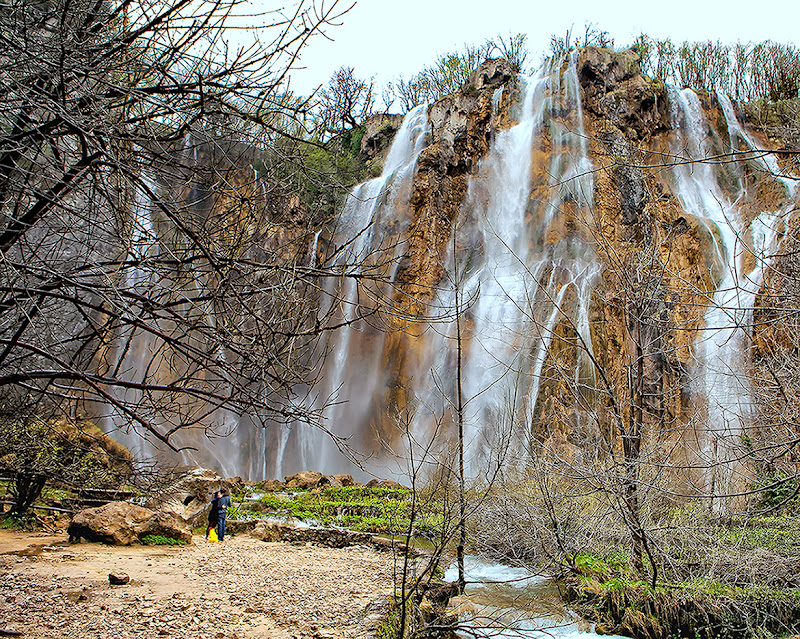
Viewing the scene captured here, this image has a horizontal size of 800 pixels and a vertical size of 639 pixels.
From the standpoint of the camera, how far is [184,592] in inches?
282

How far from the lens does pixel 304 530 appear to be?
41.8 ft

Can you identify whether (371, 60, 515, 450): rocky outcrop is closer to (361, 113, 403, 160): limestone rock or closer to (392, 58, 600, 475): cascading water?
(392, 58, 600, 475): cascading water

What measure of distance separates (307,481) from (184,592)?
12.4 m

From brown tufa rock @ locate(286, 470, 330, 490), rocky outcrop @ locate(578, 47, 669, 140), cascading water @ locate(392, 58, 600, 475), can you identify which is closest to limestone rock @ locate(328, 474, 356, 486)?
brown tufa rock @ locate(286, 470, 330, 490)

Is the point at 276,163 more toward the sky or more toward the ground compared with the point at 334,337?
more toward the ground

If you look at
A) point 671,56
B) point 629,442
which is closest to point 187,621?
point 629,442

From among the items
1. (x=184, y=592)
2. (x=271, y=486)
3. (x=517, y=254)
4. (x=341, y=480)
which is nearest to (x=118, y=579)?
(x=184, y=592)

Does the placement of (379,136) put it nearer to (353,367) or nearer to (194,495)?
(353,367)

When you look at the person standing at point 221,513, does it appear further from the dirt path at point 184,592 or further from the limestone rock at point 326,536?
the dirt path at point 184,592

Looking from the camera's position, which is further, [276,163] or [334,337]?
[334,337]

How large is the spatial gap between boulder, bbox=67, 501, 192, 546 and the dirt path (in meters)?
0.30

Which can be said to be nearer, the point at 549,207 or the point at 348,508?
the point at 348,508

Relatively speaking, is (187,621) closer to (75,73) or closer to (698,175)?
(75,73)

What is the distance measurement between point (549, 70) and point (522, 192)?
5.87 metres
